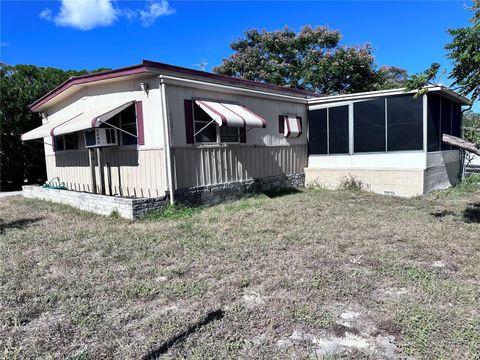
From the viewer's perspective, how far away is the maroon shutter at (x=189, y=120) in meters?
7.68

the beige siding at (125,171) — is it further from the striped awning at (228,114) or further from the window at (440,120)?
the window at (440,120)

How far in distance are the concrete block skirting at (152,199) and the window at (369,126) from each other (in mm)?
2298

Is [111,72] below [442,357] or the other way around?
the other way around

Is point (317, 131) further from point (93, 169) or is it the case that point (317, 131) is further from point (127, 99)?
point (93, 169)

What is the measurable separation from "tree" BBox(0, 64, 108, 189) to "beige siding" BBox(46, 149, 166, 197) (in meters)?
3.99

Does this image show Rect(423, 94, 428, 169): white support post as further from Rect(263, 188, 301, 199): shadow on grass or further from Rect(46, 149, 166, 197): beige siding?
Rect(46, 149, 166, 197): beige siding

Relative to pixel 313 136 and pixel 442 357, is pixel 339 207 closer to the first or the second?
pixel 313 136

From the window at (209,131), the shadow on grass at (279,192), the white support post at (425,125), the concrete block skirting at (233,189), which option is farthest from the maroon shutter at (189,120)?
the white support post at (425,125)

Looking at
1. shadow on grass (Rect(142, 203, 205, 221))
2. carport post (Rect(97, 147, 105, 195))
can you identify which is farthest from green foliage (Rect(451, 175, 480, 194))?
carport post (Rect(97, 147, 105, 195))

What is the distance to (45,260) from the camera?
4.68 m

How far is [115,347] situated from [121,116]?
6.53 m

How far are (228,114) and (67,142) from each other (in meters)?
5.68

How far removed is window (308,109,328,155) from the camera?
36.2 ft

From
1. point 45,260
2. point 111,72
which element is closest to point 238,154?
point 111,72
